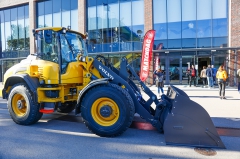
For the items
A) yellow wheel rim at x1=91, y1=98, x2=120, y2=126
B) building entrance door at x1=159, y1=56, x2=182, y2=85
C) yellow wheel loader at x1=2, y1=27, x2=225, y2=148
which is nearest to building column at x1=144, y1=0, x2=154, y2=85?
building entrance door at x1=159, y1=56, x2=182, y2=85

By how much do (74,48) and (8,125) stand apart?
2.90 meters

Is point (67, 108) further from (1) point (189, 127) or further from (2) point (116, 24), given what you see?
(2) point (116, 24)

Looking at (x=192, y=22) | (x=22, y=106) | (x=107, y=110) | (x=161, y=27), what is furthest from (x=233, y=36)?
(x=22, y=106)

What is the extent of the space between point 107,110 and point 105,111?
53 millimetres

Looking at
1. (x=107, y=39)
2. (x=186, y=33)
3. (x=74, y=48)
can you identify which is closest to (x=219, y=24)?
(x=186, y=33)

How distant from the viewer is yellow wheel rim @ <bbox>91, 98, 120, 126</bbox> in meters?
4.61

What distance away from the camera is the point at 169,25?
662 inches

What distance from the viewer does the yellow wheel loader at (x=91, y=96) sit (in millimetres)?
4117

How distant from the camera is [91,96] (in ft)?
15.2

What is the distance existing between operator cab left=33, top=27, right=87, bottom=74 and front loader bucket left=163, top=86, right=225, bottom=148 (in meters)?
2.85

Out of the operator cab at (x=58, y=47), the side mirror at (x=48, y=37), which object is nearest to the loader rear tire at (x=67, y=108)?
the operator cab at (x=58, y=47)

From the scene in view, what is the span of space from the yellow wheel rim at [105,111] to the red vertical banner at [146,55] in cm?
824

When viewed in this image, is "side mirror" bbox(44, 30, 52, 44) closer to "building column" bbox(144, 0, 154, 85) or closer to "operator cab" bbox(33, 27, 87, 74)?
"operator cab" bbox(33, 27, 87, 74)

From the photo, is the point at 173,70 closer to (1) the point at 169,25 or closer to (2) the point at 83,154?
(1) the point at 169,25
